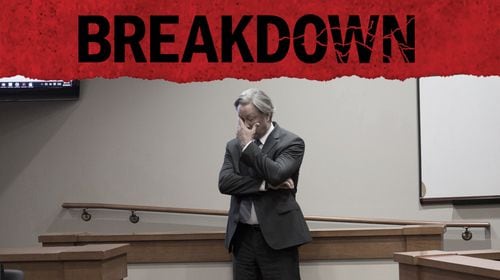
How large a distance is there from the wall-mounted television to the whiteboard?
213cm

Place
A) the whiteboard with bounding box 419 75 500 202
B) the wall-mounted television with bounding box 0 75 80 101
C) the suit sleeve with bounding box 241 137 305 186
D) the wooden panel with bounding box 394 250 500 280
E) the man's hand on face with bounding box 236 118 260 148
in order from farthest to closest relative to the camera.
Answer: the whiteboard with bounding box 419 75 500 202 → the wall-mounted television with bounding box 0 75 80 101 → the man's hand on face with bounding box 236 118 260 148 → the suit sleeve with bounding box 241 137 305 186 → the wooden panel with bounding box 394 250 500 280

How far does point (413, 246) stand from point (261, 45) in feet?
8.42

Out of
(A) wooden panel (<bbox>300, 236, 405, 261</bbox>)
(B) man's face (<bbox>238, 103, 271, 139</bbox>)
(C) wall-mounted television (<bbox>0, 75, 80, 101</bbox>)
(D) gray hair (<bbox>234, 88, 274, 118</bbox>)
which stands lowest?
(A) wooden panel (<bbox>300, 236, 405, 261</bbox>)

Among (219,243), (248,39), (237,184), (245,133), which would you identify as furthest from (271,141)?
(248,39)

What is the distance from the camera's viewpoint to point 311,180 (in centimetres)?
489

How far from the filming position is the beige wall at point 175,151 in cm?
489

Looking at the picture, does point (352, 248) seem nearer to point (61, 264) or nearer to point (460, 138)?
Result: point (460, 138)

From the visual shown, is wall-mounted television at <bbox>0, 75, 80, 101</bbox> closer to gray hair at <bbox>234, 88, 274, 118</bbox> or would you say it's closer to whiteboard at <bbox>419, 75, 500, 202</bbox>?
gray hair at <bbox>234, 88, 274, 118</bbox>

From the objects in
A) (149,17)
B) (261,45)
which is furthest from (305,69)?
(149,17)

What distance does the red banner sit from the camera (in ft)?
5.16

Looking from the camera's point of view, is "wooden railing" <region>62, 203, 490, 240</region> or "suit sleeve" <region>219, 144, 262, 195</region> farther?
"wooden railing" <region>62, 203, 490, 240</region>

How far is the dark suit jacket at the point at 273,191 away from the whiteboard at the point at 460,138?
1571 mm

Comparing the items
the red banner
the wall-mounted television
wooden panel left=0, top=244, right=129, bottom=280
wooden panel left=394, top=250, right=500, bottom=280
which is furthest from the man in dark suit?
the red banner

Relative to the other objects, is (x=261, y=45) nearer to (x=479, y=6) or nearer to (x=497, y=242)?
(x=479, y=6)
